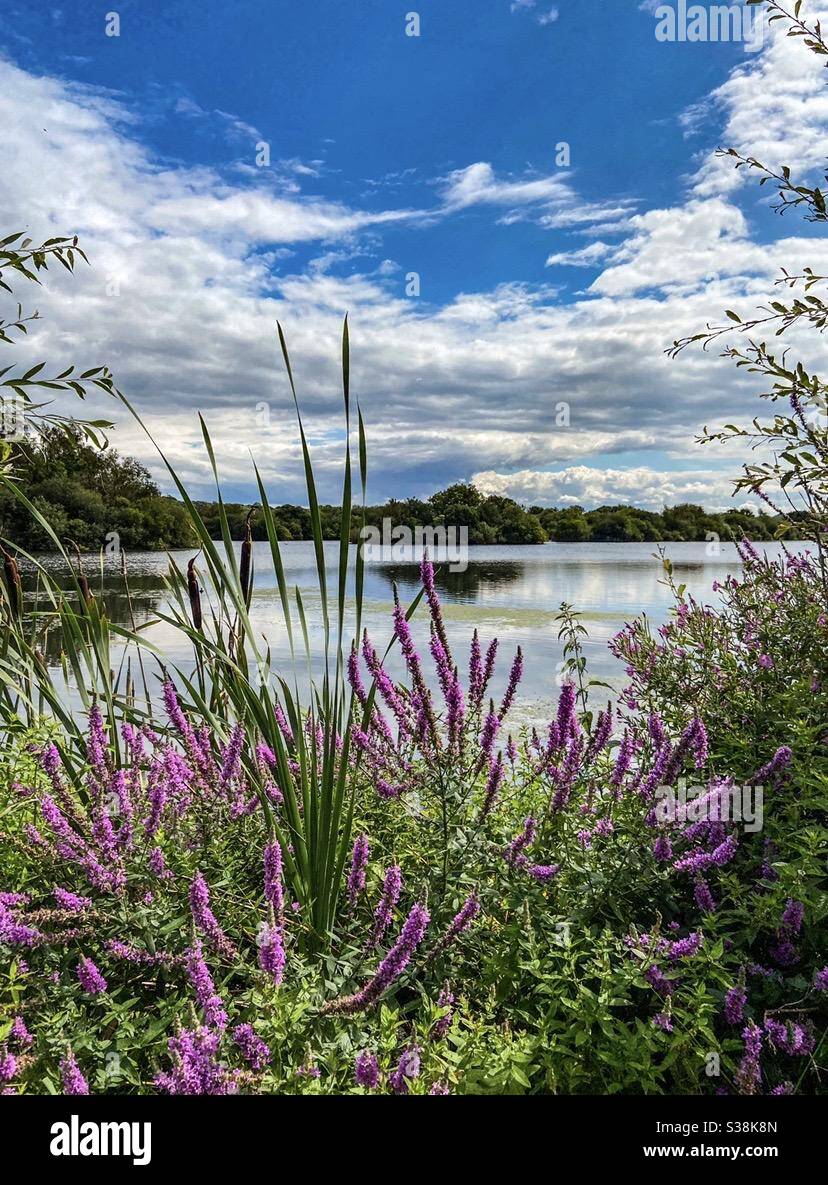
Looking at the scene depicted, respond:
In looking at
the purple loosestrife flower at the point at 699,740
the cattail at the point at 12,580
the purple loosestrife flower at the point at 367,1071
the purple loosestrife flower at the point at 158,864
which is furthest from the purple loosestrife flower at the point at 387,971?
the cattail at the point at 12,580

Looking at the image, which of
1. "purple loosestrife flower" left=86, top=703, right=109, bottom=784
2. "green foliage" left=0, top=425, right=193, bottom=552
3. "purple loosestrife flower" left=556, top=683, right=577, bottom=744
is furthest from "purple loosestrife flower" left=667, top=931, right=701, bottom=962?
"green foliage" left=0, top=425, right=193, bottom=552

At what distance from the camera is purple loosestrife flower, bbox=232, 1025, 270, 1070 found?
161cm

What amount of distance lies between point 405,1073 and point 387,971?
Result: 21 cm

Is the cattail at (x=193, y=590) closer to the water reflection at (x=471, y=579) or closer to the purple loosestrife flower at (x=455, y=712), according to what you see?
the purple loosestrife flower at (x=455, y=712)

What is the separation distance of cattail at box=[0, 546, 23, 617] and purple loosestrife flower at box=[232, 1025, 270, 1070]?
2.73m

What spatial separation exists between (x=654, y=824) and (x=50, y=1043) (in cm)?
177

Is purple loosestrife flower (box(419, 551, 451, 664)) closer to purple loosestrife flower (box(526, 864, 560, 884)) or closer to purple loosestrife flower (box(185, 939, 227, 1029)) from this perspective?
purple loosestrife flower (box(526, 864, 560, 884))

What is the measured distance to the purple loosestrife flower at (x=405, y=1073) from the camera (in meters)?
1.60

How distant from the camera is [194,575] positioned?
3.76m

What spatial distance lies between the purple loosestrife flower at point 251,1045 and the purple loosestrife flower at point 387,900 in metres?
0.42

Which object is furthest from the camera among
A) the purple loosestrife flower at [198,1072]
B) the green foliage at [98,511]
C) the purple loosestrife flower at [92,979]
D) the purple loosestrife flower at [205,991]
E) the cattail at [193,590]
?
the green foliage at [98,511]

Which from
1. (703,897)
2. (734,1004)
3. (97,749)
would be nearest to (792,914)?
(703,897)
